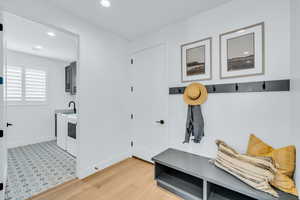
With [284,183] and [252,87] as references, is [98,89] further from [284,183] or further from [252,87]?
[284,183]

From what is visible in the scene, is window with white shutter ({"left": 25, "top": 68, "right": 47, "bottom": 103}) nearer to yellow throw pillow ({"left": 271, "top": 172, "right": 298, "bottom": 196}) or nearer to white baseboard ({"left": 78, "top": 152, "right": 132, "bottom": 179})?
white baseboard ({"left": 78, "top": 152, "right": 132, "bottom": 179})

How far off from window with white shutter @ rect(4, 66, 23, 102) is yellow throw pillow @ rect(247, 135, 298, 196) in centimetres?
513

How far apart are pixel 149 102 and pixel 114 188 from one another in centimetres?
150

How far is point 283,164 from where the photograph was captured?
1315 millimetres

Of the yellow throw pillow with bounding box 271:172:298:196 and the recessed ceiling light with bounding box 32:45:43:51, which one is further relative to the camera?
the recessed ceiling light with bounding box 32:45:43:51

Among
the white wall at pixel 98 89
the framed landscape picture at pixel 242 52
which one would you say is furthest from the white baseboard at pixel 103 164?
the framed landscape picture at pixel 242 52

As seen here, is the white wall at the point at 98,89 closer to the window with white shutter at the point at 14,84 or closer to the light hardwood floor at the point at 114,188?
the light hardwood floor at the point at 114,188

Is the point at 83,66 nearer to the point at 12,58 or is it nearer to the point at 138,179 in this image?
the point at 138,179

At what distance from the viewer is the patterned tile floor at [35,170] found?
5.98 feet

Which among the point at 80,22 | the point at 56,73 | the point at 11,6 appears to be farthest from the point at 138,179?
the point at 56,73

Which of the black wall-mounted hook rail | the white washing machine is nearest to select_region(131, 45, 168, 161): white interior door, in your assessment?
the black wall-mounted hook rail

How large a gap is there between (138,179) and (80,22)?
266 centimetres

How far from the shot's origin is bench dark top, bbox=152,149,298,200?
120 centimetres

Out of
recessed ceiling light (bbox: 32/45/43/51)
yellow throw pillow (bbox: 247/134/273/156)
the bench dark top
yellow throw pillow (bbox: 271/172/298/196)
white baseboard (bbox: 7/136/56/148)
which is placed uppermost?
recessed ceiling light (bbox: 32/45/43/51)
